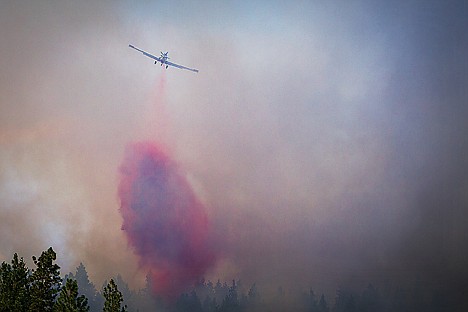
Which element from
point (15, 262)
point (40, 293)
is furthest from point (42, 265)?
point (15, 262)

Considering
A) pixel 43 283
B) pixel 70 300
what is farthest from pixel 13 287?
pixel 70 300

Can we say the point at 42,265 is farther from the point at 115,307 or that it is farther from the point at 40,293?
the point at 115,307

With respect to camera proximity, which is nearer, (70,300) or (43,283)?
(70,300)

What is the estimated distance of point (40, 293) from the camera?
73.1 metres

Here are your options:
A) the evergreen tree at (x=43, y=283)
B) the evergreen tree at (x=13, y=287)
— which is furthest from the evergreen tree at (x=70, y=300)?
the evergreen tree at (x=13, y=287)

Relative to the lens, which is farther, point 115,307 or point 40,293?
point 40,293

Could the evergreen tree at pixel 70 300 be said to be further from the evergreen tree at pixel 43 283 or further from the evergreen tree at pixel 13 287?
the evergreen tree at pixel 13 287

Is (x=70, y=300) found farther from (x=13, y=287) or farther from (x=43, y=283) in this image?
(x=13, y=287)

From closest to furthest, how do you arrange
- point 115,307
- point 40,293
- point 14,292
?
point 115,307
point 40,293
point 14,292

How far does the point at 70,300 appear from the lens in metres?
68.3

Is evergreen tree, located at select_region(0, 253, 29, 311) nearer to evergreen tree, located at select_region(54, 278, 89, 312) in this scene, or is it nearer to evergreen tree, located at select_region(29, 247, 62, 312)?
evergreen tree, located at select_region(29, 247, 62, 312)

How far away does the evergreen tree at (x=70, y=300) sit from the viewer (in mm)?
67625

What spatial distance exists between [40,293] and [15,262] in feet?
41.0

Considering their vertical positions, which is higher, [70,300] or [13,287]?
[13,287]
